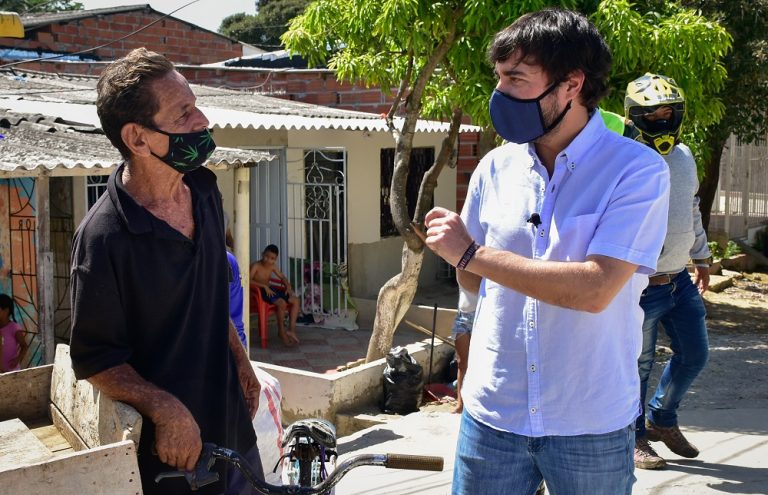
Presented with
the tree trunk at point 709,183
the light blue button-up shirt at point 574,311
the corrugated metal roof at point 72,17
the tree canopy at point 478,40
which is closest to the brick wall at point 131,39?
the corrugated metal roof at point 72,17

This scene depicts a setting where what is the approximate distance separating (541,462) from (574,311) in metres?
0.41

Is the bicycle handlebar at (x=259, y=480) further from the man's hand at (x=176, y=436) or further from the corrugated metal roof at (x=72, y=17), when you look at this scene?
the corrugated metal roof at (x=72, y=17)

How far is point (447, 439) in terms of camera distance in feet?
19.4

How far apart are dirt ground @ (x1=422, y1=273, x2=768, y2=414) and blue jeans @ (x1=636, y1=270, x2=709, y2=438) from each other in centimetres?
142

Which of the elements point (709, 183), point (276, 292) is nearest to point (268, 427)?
point (276, 292)

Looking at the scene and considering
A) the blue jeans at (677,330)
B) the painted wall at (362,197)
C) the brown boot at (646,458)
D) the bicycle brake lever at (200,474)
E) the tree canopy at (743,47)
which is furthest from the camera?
the painted wall at (362,197)

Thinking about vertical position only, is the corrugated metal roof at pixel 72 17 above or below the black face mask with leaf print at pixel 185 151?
above

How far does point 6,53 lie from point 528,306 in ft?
51.8

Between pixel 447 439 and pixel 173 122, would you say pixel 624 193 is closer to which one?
pixel 173 122

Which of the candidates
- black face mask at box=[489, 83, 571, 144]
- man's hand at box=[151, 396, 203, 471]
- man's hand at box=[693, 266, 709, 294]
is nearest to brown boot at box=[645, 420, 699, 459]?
man's hand at box=[693, 266, 709, 294]

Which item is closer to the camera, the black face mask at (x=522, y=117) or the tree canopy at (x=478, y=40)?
the black face mask at (x=522, y=117)

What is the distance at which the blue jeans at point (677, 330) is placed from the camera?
454 centimetres

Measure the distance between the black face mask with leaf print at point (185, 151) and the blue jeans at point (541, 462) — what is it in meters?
1.03

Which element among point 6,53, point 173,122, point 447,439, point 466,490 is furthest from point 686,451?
point 6,53
